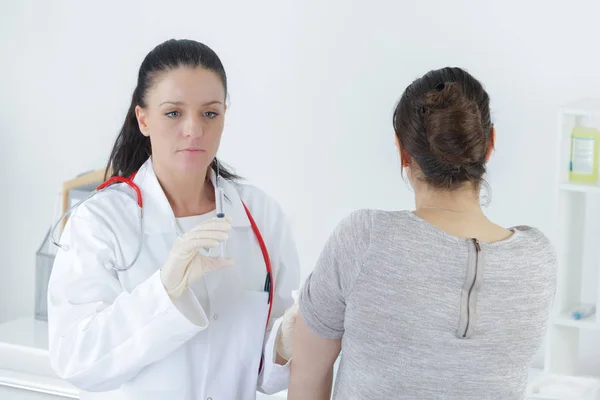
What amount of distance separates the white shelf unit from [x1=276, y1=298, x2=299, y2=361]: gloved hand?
918 millimetres

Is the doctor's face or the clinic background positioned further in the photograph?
the clinic background

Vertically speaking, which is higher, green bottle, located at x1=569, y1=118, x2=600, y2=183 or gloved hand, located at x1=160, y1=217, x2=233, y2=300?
green bottle, located at x1=569, y1=118, x2=600, y2=183

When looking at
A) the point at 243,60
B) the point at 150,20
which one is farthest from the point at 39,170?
the point at 243,60

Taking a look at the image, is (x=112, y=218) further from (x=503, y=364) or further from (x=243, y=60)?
(x=243, y=60)

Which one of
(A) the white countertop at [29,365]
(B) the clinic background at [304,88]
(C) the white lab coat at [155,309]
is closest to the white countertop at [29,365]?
(A) the white countertop at [29,365]

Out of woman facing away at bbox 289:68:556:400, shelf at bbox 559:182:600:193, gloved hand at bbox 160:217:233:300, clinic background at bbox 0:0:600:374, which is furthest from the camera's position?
clinic background at bbox 0:0:600:374

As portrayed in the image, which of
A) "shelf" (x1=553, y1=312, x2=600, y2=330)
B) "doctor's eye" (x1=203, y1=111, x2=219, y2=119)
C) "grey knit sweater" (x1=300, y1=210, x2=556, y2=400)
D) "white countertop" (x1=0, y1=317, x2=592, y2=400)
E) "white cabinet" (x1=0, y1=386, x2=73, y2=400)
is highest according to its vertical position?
"doctor's eye" (x1=203, y1=111, x2=219, y2=119)

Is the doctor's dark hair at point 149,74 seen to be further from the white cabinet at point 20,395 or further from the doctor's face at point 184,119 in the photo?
the white cabinet at point 20,395

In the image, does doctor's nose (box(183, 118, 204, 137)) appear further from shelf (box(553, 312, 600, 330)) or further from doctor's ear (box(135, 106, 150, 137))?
shelf (box(553, 312, 600, 330))

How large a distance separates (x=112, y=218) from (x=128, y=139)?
231 millimetres

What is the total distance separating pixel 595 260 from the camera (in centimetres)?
229

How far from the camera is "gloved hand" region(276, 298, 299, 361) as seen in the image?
4.77ft

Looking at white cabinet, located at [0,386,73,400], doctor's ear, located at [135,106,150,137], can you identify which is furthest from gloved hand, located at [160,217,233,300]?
white cabinet, located at [0,386,73,400]

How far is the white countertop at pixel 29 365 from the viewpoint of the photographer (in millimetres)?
2375
